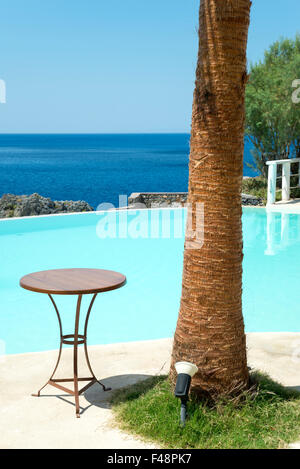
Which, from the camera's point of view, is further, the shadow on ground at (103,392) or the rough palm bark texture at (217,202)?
the shadow on ground at (103,392)

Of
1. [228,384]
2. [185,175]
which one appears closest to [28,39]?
[185,175]

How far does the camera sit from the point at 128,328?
6.87 metres

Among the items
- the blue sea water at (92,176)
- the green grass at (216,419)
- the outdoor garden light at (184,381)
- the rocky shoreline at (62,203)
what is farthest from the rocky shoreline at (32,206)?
the blue sea water at (92,176)

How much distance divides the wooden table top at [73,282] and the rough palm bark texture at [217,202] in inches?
20.9

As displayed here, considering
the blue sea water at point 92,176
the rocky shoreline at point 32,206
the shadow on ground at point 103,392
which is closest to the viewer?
the shadow on ground at point 103,392

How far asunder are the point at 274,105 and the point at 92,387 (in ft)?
45.4

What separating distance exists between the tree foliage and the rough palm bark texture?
44.6 ft

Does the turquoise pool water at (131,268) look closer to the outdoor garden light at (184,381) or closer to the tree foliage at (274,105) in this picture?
the outdoor garden light at (184,381)

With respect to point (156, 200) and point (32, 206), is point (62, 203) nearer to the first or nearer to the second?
point (32, 206)

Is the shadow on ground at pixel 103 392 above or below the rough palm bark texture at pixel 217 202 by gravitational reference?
below

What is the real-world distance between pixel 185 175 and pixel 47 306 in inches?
1953

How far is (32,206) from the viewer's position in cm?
1627

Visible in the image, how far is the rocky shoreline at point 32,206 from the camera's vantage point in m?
16.2

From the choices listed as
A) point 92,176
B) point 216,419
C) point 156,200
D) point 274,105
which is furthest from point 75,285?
point 92,176
